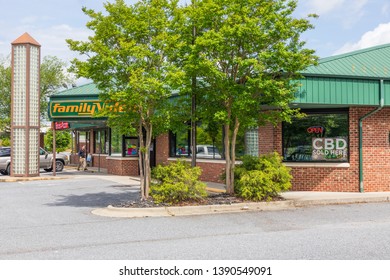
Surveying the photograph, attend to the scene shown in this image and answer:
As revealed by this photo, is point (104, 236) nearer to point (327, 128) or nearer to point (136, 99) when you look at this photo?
point (136, 99)

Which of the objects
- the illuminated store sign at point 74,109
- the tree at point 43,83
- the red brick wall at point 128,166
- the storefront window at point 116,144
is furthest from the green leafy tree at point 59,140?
the illuminated store sign at point 74,109

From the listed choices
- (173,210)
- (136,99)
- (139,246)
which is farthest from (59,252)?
(136,99)

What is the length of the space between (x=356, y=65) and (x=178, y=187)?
27.5ft

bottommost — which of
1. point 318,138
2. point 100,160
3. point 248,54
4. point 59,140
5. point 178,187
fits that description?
point 178,187

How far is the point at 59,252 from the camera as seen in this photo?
24.7ft

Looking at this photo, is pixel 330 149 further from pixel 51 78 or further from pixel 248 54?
pixel 51 78

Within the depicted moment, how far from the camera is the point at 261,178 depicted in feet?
42.8

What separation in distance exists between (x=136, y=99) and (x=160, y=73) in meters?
1.03

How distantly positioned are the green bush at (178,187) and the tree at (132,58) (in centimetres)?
53

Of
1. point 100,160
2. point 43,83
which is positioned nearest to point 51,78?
point 43,83

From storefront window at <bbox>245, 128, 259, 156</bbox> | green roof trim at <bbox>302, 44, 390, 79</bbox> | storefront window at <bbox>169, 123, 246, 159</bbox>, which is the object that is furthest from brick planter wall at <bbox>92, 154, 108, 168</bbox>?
green roof trim at <bbox>302, 44, 390, 79</bbox>

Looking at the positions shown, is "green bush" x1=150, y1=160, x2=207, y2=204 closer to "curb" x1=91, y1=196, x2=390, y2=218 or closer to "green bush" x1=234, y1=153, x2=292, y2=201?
"curb" x1=91, y1=196, x2=390, y2=218

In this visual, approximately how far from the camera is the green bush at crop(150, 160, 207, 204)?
12477 millimetres

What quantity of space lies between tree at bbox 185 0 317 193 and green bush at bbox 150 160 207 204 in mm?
1827
